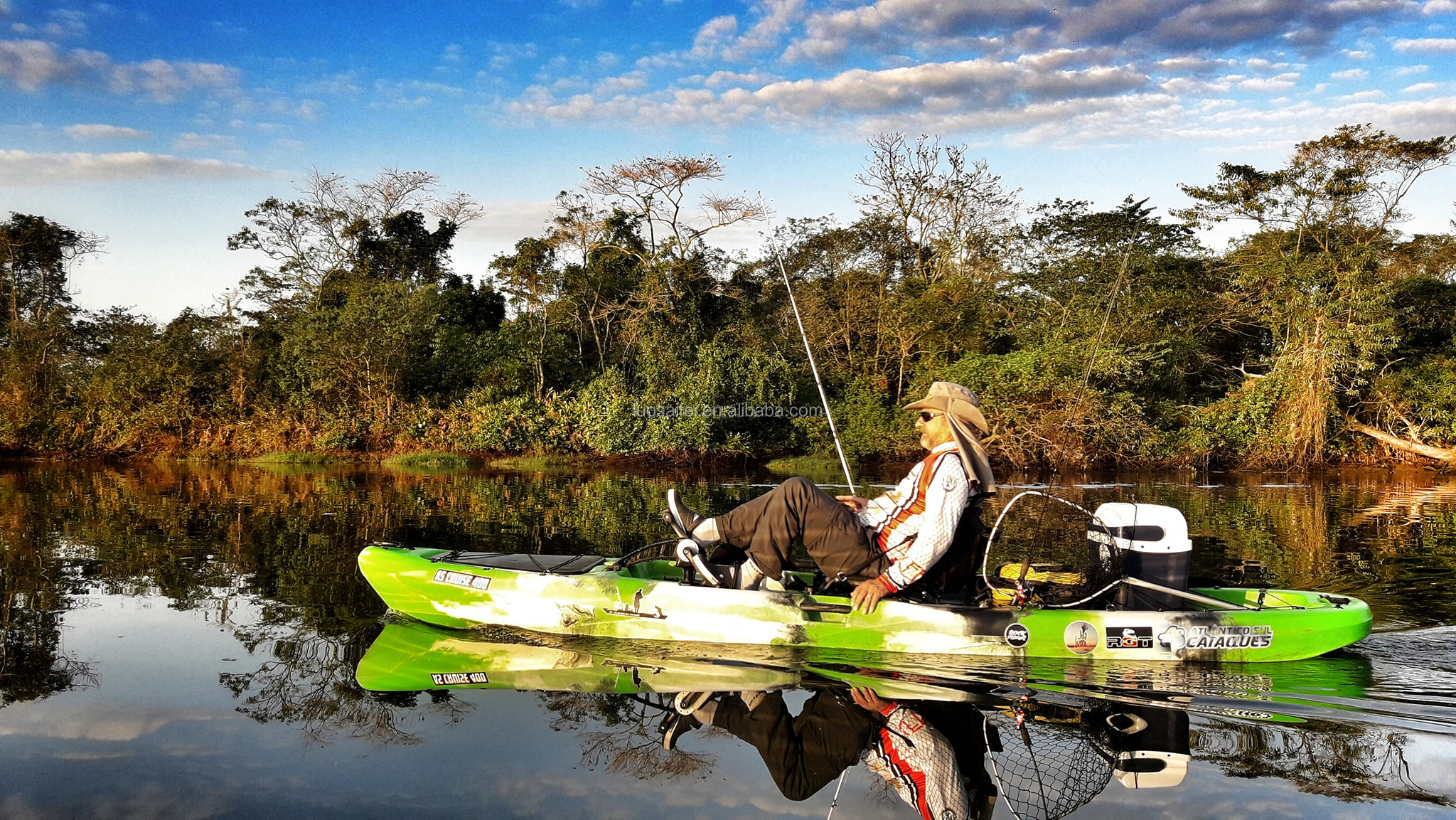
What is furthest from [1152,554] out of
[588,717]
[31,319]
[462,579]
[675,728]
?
[31,319]

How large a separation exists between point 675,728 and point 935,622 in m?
1.66

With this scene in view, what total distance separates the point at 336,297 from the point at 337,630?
18.8 metres

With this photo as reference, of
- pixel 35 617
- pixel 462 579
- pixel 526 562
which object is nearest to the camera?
pixel 462 579

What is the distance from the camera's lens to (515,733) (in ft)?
13.2

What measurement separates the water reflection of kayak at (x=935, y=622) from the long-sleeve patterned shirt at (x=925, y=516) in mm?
233

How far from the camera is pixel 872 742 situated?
12.8ft

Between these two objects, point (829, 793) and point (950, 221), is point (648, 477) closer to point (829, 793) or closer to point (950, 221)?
Result: point (950, 221)

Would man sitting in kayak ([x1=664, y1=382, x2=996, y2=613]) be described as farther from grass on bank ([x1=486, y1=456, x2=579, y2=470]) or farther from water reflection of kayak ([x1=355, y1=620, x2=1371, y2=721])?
grass on bank ([x1=486, y1=456, x2=579, y2=470])

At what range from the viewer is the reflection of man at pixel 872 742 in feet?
11.5

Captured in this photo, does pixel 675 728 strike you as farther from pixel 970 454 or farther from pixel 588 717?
pixel 970 454

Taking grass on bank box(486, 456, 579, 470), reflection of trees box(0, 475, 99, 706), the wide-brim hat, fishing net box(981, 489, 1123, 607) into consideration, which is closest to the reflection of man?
fishing net box(981, 489, 1123, 607)

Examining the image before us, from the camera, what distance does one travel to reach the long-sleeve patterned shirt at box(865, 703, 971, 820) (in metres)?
3.40

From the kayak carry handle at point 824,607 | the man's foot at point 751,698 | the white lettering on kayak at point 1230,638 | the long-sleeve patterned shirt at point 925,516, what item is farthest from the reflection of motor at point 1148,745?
the man's foot at point 751,698

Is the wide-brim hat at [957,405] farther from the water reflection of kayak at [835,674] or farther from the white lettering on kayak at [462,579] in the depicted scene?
the white lettering on kayak at [462,579]
